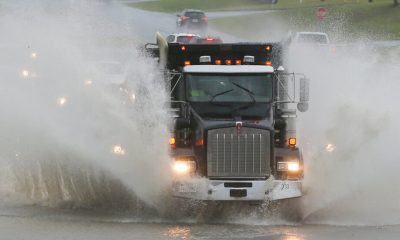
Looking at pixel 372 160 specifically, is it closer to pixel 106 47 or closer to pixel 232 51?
pixel 232 51

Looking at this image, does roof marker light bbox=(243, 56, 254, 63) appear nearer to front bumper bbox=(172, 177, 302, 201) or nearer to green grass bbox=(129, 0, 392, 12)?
front bumper bbox=(172, 177, 302, 201)

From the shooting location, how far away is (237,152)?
14.9m

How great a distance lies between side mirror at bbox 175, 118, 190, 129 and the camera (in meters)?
16.0

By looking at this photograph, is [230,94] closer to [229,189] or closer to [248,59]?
[248,59]

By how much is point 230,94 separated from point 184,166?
5.46ft

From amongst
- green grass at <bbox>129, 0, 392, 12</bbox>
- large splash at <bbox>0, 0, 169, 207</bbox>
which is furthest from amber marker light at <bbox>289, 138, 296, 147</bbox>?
green grass at <bbox>129, 0, 392, 12</bbox>

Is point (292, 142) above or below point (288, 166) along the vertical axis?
above

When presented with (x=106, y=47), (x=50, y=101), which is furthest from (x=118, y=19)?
(x=50, y=101)

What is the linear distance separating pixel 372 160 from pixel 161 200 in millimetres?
4159

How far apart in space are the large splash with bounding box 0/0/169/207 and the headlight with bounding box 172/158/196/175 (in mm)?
441

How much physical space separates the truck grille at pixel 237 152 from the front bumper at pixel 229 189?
13 cm

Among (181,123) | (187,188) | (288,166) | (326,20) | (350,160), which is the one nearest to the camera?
(187,188)

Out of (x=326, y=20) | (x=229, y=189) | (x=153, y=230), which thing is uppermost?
(x=326, y=20)

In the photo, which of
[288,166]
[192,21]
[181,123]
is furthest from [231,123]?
[192,21]
